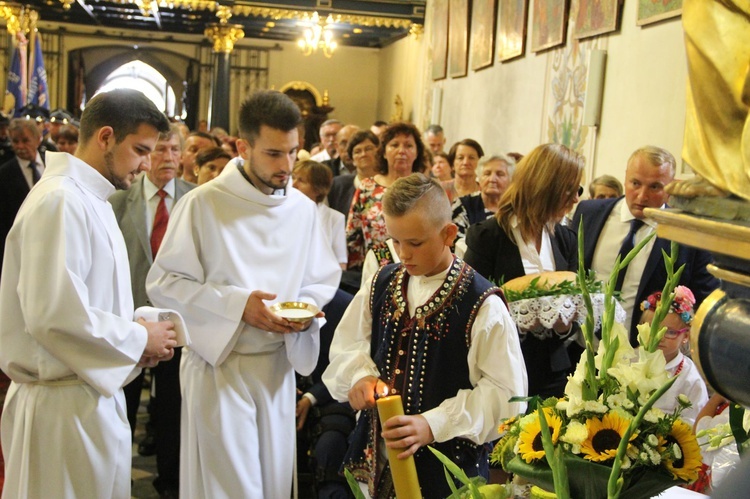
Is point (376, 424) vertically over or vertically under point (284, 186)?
under

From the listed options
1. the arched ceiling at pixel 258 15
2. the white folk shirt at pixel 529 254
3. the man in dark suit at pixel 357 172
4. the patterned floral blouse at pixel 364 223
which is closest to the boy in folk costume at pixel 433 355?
the white folk shirt at pixel 529 254

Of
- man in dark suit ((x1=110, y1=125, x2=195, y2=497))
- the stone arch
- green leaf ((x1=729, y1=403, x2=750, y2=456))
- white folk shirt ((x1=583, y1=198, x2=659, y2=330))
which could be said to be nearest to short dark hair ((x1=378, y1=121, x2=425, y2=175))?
man in dark suit ((x1=110, y1=125, x2=195, y2=497))

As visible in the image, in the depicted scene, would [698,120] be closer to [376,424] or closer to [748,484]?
[748,484]

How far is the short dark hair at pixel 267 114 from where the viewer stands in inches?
129

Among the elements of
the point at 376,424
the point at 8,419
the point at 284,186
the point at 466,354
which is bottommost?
the point at 8,419

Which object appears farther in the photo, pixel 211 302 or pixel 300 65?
pixel 300 65

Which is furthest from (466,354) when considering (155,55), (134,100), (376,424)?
(155,55)

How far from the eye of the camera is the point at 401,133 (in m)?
5.29

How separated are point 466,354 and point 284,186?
1281mm

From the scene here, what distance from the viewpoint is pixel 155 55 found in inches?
814

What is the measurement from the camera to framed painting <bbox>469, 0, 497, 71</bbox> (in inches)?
414

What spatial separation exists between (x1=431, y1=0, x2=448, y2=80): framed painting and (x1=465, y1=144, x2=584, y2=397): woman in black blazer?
388 inches

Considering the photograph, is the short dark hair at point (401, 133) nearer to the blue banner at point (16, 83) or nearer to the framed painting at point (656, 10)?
the framed painting at point (656, 10)

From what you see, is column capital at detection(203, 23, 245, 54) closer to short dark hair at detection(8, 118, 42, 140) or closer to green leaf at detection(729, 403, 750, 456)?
short dark hair at detection(8, 118, 42, 140)
